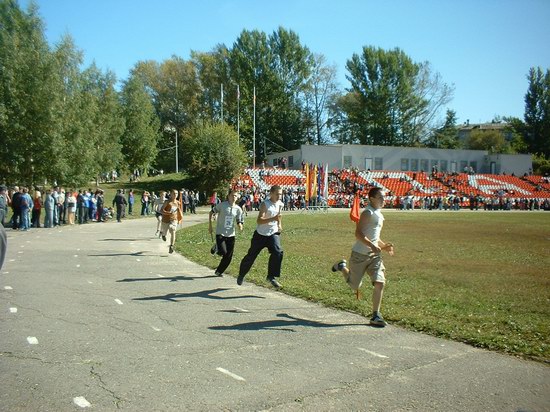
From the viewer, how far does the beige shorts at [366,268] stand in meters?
6.72

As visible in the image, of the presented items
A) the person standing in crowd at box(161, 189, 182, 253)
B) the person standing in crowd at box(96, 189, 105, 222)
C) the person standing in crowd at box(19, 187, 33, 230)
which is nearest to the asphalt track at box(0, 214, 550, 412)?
the person standing in crowd at box(161, 189, 182, 253)

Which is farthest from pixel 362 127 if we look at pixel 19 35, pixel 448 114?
pixel 19 35

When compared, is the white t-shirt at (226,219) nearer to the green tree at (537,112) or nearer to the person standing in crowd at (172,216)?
the person standing in crowd at (172,216)

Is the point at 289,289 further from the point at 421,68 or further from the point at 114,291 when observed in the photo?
the point at 421,68

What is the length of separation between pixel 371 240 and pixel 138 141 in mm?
52049

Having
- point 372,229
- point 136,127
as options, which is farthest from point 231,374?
point 136,127

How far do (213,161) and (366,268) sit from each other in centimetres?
3978

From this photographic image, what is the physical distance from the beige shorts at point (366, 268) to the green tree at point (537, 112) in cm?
Result: 8546

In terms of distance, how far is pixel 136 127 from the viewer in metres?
54.9

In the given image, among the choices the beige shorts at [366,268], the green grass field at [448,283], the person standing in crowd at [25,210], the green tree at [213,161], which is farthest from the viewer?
the green tree at [213,161]

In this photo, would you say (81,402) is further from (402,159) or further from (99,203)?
(402,159)

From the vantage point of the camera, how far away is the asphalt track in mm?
4207

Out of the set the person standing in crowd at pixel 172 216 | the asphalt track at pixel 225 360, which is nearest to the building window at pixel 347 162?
the person standing in crowd at pixel 172 216

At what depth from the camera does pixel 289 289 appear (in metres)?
8.95
